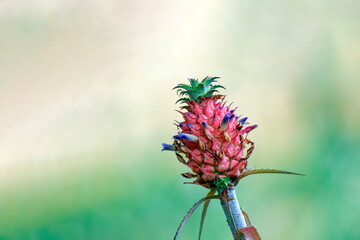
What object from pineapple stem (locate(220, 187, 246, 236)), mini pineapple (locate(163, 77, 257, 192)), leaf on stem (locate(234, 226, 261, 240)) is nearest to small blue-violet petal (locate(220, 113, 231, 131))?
mini pineapple (locate(163, 77, 257, 192))

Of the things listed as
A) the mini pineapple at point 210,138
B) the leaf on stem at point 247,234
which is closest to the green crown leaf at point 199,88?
the mini pineapple at point 210,138

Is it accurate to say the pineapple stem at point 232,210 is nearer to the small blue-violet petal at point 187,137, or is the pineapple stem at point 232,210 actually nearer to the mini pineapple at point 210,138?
the mini pineapple at point 210,138

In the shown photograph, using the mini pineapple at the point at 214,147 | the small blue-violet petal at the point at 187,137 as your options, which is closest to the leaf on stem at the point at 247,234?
the mini pineapple at the point at 214,147

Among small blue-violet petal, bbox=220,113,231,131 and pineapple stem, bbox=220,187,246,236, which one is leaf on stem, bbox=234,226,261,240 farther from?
small blue-violet petal, bbox=220,113,231,131

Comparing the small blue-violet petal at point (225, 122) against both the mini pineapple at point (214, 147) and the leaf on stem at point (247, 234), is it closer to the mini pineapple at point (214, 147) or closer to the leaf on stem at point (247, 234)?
the mini pineapple at point (214, 147)

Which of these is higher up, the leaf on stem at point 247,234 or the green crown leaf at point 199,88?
the green crown leaf at point 199,88

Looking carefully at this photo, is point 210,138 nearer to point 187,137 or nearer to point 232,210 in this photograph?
point 187,137

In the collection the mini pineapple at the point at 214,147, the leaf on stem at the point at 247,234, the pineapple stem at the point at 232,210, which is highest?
the mini pineapple at the point at 214,147

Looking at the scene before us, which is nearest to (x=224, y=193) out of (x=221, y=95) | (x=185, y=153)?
(x=185, y=153)
